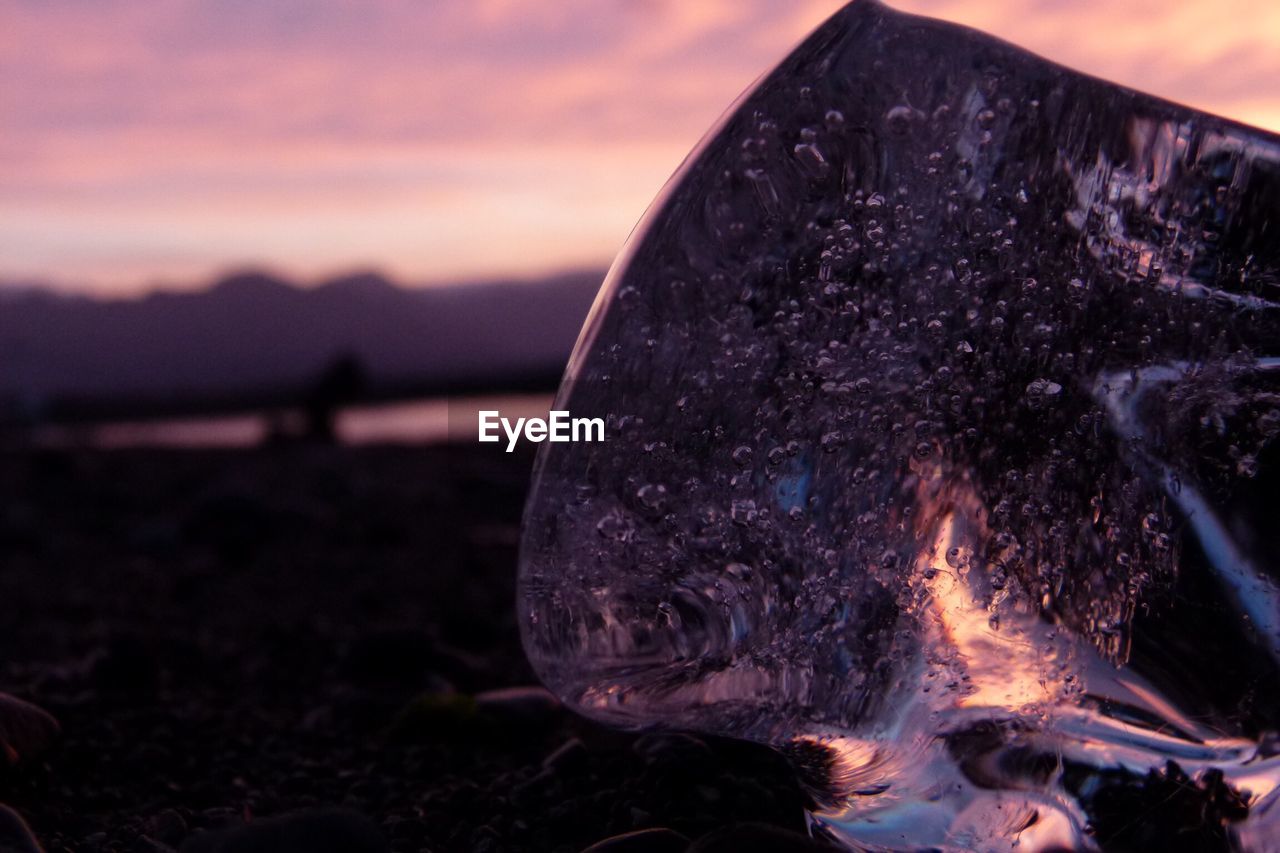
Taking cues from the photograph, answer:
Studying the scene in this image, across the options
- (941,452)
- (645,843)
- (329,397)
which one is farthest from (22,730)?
(329,397)

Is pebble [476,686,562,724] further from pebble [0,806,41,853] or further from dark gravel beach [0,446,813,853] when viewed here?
pebble [0,806,41,853]

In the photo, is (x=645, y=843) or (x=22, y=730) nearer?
(x=645, y=843)

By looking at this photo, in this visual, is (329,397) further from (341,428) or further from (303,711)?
(303,711)

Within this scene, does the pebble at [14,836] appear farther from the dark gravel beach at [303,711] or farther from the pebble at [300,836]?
the pebble at [300,836]

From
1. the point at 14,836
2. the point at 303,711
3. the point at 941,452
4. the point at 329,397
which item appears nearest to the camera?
the point at 14,836

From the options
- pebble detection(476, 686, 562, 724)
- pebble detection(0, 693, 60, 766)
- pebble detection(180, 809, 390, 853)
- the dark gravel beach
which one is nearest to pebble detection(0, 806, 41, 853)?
the dark gravel beach

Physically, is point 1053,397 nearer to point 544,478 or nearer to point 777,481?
point 777,481

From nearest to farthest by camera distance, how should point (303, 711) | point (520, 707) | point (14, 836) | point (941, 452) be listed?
point (14, 836) < point (941, 452) < point (520, 707) < point (303, 711)

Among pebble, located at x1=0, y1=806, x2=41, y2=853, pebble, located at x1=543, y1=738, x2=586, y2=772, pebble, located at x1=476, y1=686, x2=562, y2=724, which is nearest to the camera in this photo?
pebble, located at x1=0, y1=806, x2=41, y2=853
